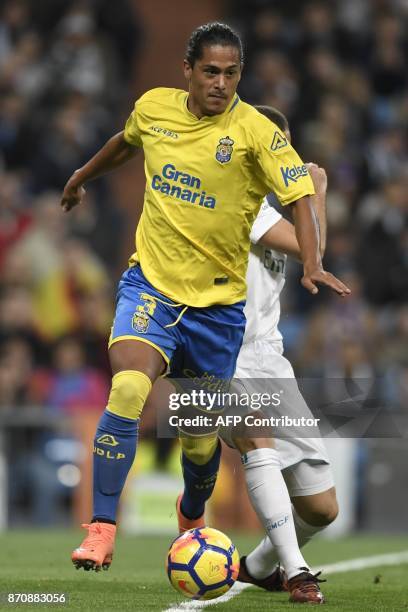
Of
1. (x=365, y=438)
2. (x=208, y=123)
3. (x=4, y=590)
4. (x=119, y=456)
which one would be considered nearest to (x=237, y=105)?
(x=208, y=123)

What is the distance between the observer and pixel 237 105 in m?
6.47

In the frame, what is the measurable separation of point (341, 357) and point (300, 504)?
6.05m

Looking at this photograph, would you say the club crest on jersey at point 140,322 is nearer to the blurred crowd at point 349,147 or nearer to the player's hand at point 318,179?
the player's hand at point 318,179

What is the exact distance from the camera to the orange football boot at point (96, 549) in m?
5.79

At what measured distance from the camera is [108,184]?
52.7ft

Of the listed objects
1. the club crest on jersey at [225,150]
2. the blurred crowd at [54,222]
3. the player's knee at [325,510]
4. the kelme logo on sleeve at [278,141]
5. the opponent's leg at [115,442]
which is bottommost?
the blurred crowd at [54,222]

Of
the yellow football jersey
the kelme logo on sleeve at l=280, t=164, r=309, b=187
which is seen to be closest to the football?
the yellow football jersey

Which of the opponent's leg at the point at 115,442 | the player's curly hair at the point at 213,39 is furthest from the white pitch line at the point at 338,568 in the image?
the player's curly hair at the point at 213,39

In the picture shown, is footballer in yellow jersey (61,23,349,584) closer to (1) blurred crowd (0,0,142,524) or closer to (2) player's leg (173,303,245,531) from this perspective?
(2) player's leg (173,303,245,531)

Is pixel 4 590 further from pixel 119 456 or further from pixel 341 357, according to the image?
pixel 341 357

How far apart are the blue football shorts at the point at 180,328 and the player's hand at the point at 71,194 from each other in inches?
31.7

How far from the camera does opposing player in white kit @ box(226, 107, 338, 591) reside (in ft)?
22.6

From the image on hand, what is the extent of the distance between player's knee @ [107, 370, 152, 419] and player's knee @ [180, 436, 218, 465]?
2.61ft

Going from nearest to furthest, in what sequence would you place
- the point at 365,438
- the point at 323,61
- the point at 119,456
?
the point at 119,456 → the point at 365,438 → the point at 323,61
